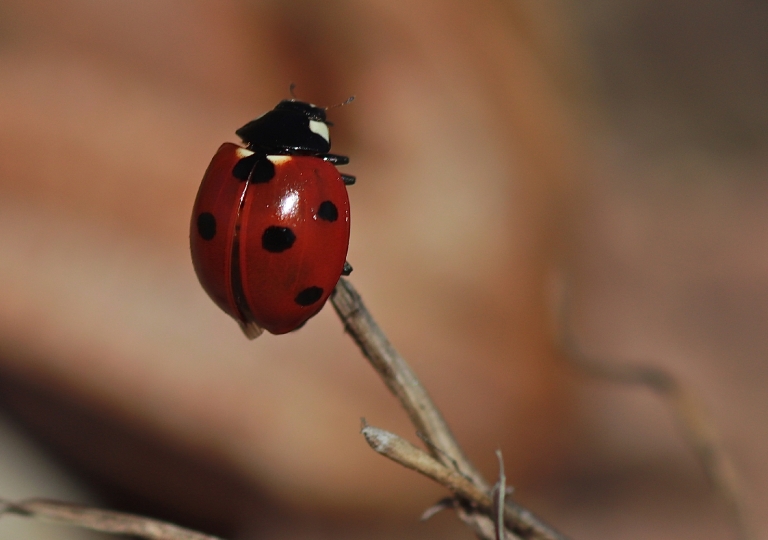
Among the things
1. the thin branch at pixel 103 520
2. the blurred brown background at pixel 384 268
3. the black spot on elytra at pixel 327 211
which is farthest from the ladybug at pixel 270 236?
the blurred brown background at pixel 384 268

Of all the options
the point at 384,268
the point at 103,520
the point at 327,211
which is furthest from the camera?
the point at 384,268

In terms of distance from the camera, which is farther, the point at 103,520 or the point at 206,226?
the point at 206,226

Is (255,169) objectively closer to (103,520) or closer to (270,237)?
(270,237)

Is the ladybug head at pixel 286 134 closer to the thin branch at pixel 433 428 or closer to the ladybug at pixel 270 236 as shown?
the ladybug at pixel 270 236

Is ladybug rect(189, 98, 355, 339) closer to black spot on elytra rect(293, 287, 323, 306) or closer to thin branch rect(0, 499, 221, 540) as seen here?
black spot on elytra rect(293, 287, 323, 306)

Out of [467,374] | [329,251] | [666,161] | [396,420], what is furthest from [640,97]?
[329,251]

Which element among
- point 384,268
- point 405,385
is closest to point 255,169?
point 405,385

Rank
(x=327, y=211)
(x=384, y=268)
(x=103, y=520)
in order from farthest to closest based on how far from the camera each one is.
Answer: (x=384, y=268)
(x=327, y=211)
(x=103, y=520)
